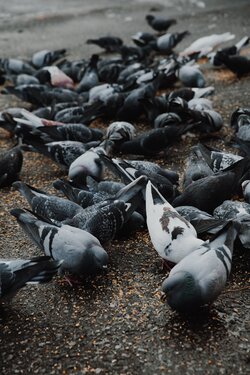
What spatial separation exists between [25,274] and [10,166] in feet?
6.15

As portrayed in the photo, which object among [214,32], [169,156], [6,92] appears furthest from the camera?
[214,32]

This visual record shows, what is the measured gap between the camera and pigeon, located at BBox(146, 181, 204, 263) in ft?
9.23

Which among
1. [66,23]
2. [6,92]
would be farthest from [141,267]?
[66,23]

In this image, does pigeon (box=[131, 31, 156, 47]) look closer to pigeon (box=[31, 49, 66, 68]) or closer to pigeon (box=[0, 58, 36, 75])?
pigeon (box=[31, 49, 66, 68])

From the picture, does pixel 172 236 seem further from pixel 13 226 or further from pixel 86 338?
pixel 13 226

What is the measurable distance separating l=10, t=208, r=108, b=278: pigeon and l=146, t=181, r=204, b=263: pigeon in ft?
0.99

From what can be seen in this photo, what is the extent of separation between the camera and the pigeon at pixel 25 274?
260 cm

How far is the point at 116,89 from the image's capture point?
570 centimetres

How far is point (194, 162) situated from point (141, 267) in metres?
1.06

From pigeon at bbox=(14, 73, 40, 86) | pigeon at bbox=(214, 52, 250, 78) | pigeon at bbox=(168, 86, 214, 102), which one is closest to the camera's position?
pigeon at bbox=(168, 86, 214, 102)

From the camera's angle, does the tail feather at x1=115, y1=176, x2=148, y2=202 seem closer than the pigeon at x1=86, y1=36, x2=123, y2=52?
Yes

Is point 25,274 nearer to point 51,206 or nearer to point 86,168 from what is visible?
point 51,206

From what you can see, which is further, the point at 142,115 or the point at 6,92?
the point at 6,92

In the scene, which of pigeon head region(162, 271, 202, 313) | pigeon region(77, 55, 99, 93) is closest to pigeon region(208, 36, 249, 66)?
pigeon region(77, 55, 99, 93)
